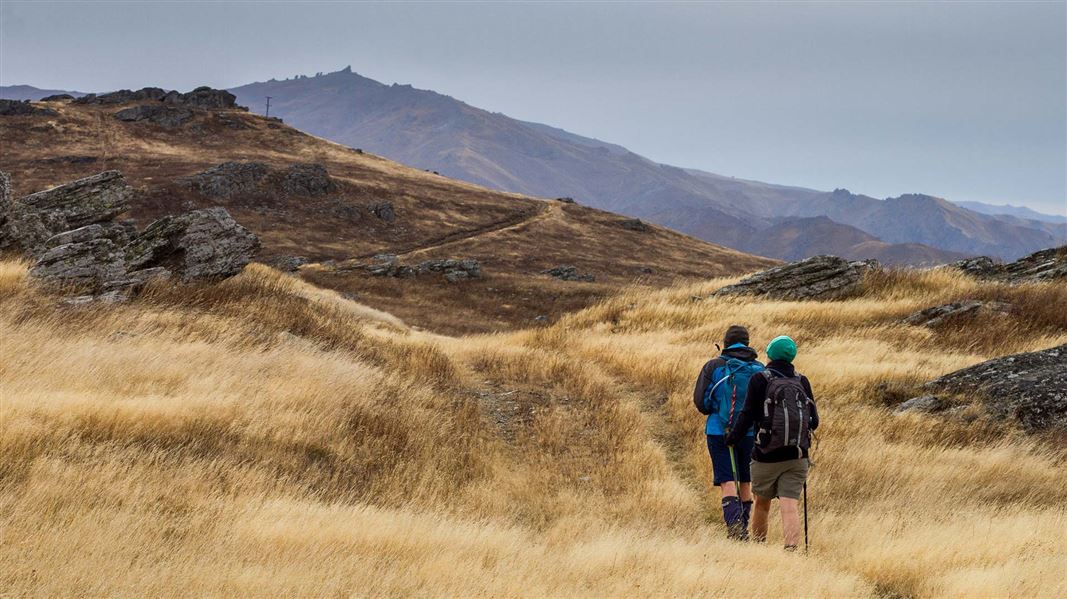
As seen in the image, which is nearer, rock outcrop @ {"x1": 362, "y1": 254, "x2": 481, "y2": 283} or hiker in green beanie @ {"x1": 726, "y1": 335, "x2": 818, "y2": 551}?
hiker in green beanie @ {"x1": 726, "y1": 335, "x2": 818, "y2": 551}

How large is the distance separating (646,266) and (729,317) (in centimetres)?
5629

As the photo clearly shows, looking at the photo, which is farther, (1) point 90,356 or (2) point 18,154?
(2) point 18,154

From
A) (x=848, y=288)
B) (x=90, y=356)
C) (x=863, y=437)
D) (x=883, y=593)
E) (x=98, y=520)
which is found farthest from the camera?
(x=848, y=288)

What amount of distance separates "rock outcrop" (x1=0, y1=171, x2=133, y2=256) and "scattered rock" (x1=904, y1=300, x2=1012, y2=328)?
74.4 ft

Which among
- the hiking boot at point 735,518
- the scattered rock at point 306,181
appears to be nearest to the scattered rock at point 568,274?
the scattered rock at point 306,181

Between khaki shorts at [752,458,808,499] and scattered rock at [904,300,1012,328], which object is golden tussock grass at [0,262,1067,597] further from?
scattered rock at [904,300,1012,328]

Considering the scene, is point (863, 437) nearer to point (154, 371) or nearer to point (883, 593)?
point (883, 593)

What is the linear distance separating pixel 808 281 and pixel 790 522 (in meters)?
17.7

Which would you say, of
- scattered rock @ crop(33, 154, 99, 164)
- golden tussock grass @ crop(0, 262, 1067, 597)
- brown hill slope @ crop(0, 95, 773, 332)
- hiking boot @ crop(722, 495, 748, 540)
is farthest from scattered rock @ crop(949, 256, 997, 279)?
scattered rock @ crop(33, 154, 99, 164)

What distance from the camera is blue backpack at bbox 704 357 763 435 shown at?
7094 millimetres

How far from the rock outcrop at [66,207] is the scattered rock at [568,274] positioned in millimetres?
41850

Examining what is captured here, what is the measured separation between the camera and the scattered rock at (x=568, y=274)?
58.7 meters

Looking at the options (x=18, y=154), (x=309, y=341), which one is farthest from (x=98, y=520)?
(x=18, y=154)

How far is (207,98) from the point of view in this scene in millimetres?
108875
